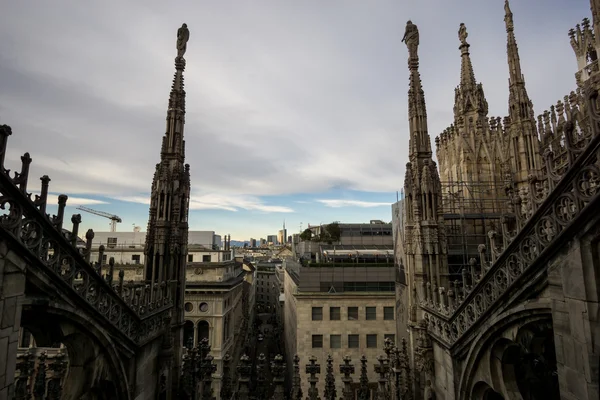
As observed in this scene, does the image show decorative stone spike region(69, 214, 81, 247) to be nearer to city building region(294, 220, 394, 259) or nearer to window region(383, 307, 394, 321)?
window region(383, 307, 394, 321)

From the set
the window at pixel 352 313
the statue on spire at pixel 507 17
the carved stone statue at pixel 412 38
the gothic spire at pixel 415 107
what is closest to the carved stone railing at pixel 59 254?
the gothic spire at pixel 415 107

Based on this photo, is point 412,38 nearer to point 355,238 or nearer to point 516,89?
point 516,89

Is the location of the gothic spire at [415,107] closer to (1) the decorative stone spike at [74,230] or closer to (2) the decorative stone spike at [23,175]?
(1) the decorative stone spike at [74,230]

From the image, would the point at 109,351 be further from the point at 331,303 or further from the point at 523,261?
the point at 331,303

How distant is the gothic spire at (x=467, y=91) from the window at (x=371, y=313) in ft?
66.2

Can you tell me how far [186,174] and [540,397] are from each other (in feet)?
42.6

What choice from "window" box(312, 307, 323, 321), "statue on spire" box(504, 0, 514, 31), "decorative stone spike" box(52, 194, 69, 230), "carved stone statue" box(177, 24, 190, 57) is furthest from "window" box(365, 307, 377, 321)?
"decorative stone spike" box(52, 194, 69, 230)

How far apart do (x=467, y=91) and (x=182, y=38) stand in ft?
81.8

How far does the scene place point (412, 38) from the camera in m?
14.1

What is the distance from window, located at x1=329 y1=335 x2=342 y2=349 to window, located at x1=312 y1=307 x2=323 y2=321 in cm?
199

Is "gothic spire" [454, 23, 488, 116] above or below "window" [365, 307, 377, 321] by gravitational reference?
above

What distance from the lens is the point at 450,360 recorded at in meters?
8.84

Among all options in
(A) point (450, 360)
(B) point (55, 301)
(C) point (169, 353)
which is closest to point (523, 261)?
(A) point (450, 360)

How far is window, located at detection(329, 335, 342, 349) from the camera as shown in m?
32.2
